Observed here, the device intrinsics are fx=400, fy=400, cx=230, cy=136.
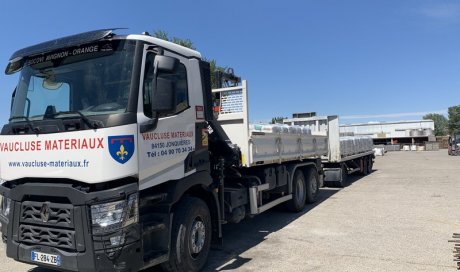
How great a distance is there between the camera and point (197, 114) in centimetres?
551

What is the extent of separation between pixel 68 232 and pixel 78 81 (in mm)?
1668

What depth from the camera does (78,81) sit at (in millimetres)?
4543

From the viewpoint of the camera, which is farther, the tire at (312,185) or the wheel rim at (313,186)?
the wheel rim at (313,186)

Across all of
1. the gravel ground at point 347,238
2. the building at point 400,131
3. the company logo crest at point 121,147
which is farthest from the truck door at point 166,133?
the building at point 400,131

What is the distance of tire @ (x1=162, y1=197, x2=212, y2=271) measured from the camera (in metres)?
4.91

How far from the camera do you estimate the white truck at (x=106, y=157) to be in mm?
4082

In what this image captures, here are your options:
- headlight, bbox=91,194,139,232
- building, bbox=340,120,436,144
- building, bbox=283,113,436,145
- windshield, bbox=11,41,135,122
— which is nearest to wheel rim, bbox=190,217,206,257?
headlight, bbox=91,194,139,232

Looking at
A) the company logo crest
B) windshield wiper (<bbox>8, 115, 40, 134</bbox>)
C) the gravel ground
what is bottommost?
the gravel ground

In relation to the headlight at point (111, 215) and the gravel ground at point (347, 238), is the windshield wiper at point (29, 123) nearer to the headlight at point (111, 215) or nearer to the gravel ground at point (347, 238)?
the headlight at point (111, 215)

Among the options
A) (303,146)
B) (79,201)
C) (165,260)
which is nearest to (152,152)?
(79,201)

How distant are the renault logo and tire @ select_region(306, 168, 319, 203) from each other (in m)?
7.50

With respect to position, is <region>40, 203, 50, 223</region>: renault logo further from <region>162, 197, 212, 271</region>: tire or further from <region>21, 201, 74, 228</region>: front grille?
<region>162, 197, 212, 271</region>: tire

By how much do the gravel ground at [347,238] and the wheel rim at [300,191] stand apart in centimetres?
35

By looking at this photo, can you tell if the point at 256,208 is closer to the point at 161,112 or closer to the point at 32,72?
the point at 161,112
